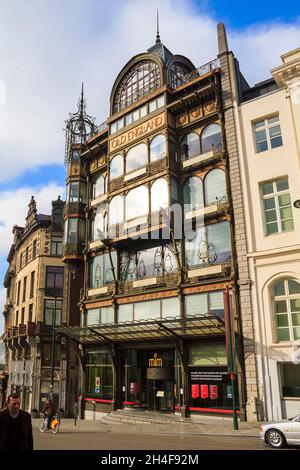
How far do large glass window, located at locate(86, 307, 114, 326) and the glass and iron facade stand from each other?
0.07m

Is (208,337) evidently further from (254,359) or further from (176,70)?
(176,70)

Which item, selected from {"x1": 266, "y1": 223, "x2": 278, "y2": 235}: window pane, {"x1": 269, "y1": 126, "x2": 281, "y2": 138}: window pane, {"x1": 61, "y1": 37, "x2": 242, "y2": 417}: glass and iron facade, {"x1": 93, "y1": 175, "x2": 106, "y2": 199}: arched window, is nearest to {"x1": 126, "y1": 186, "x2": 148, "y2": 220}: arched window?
{"x1": 61, "y1": 37, "x2": 242, "y2": 417}: glass and iron facade

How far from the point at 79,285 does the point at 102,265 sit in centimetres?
806

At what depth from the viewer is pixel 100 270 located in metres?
32.7

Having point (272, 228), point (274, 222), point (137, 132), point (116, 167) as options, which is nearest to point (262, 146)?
point (274, 222)

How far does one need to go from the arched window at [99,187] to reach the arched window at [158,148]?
266 inches

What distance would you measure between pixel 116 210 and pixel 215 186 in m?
8.11

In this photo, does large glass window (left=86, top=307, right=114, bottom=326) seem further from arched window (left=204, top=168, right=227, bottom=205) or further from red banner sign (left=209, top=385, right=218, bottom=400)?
arched window (left=204, top=168, right=227, bottom=205)

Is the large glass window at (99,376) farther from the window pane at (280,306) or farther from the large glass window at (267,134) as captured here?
the large glass window at (267,134)

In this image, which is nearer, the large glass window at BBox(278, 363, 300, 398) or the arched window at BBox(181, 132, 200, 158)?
the large glass window at BBox(278, 363, 300, 398)

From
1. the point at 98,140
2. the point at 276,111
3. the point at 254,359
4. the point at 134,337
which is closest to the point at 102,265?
the point at 134,337

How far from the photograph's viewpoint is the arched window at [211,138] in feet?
88.8

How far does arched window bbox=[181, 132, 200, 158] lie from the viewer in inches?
1107

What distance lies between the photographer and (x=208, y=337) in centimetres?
2406
